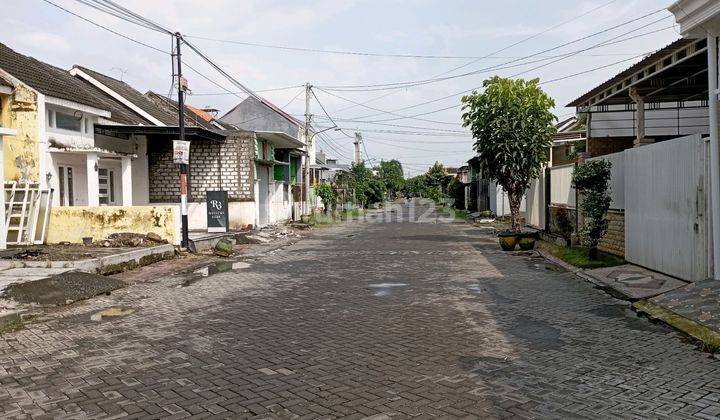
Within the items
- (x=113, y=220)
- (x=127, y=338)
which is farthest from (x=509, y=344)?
(x=113, y=220)

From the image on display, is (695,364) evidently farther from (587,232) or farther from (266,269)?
(266,269)

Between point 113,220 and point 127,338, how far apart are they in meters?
10.4

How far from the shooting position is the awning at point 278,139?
27734 millimetres

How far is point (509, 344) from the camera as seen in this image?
7070 millimetres

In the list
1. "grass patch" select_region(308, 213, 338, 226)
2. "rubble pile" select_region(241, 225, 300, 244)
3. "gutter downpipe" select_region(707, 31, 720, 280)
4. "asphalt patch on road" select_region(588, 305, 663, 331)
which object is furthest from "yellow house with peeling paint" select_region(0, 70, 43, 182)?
"grass patch" select_region(308, 213, 338, 226)

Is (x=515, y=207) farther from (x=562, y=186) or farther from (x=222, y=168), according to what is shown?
(x=222, y=168)

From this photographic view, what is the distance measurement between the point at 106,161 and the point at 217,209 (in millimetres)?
4732

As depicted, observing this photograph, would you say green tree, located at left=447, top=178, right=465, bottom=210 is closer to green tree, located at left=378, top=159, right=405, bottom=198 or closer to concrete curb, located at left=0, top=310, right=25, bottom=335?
green tree, located at left=378, top=159, right=405, bottom=198

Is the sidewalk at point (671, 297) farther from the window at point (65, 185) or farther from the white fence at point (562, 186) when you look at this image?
the window at point (65, 185)

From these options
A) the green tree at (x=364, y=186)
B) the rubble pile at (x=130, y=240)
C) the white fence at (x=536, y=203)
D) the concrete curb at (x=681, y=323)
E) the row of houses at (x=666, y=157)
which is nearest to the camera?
the concrete curb at (x=681, y=323)

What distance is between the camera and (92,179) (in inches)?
740

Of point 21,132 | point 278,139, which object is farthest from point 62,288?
point 278,139

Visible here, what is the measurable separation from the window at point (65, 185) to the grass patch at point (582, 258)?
15.7m

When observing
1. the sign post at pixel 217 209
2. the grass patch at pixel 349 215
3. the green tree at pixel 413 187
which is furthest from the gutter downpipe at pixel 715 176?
the green tree at pixel 413 187
